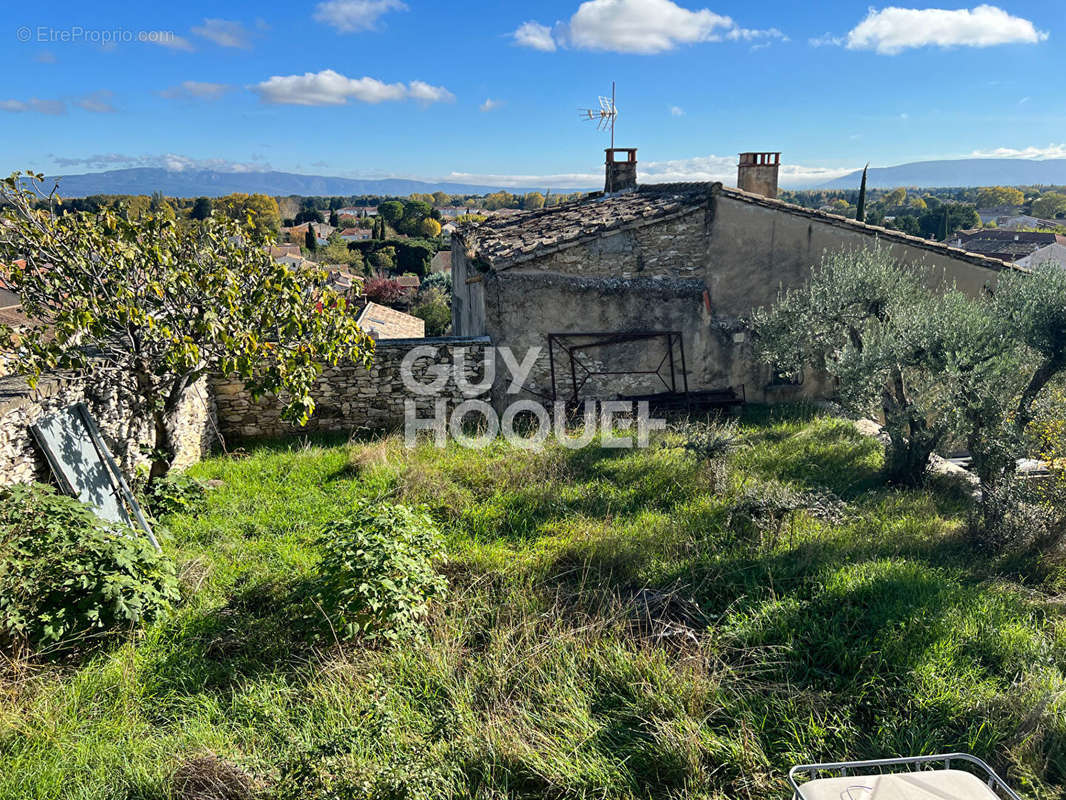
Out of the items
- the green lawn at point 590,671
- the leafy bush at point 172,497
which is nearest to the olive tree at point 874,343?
the green lawn at point 590,671

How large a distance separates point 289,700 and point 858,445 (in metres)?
8.49

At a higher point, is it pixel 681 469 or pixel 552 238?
pixel 552 238

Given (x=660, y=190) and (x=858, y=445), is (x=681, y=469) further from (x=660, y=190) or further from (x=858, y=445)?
(x=660, y=190)

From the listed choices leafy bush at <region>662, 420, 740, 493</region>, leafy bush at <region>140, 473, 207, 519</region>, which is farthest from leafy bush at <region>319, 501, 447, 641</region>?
leafy bush at <region>662, 420, 740, 493</region>

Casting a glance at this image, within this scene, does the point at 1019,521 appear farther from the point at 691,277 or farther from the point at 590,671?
the point at 691,277

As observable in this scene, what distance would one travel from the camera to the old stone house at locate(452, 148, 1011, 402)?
35.1ft

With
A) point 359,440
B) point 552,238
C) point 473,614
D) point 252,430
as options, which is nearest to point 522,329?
point 552,238

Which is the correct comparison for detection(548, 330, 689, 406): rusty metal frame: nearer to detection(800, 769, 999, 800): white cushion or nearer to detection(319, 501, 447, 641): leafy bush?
detection(319, 501, 447, 641): leafy bush

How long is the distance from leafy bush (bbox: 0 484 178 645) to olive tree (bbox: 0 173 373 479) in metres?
1.41

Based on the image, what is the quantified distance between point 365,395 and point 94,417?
4.11 m

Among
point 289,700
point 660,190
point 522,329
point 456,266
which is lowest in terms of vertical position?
point 289,700

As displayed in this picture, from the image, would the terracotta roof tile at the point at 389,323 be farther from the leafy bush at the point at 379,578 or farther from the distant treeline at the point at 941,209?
the distant treeline at the point at 941,209

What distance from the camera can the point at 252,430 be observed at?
10.1 metres

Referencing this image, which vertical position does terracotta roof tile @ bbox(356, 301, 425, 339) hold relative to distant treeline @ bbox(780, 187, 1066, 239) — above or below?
below
